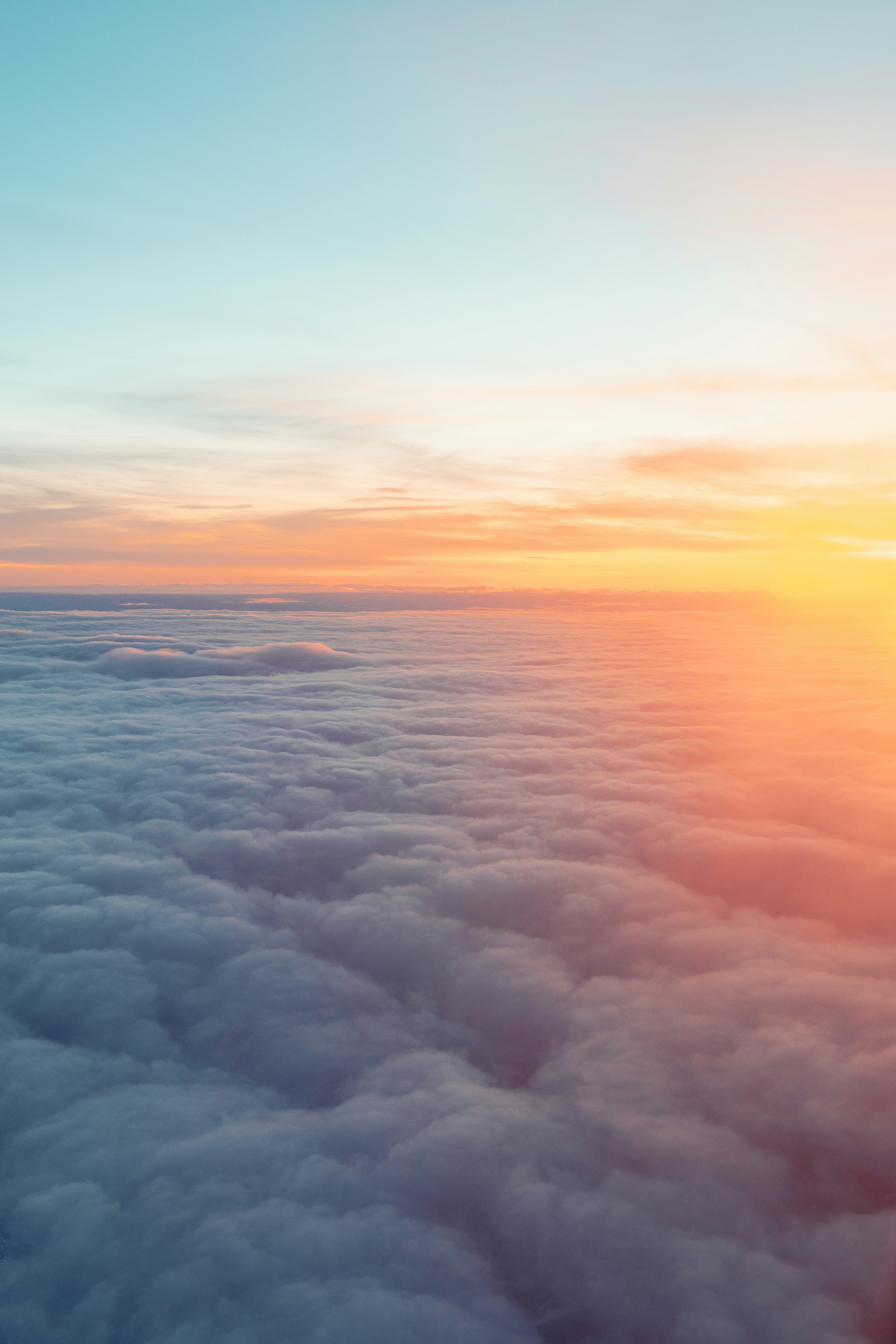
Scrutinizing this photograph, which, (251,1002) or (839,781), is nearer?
(251,1002)

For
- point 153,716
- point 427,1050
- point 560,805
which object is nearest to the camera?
point 427,1050

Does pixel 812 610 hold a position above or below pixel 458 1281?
above

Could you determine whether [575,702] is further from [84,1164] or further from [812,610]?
[812,610]

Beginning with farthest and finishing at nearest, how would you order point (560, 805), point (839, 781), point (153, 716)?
point (153, 716) → point (839, 781) → point (560, 805)

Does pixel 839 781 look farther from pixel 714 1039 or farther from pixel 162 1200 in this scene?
pixel 162 1200

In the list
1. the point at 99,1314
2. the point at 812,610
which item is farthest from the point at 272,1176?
the point at 812,610

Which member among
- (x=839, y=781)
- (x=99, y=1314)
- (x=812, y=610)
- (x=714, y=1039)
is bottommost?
(x=99, y=1314)

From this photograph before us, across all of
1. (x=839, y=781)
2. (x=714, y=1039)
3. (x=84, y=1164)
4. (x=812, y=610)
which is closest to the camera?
(x=84, y=1164)

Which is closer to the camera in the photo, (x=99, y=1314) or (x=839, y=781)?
(x=99, y=1314)

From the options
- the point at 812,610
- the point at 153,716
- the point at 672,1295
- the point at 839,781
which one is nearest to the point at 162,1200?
the point at 672,1295
